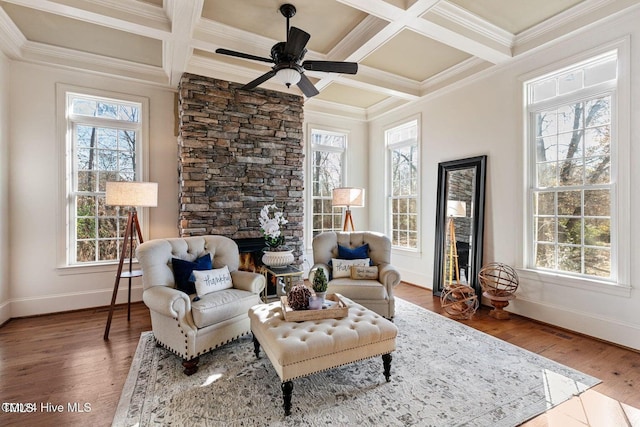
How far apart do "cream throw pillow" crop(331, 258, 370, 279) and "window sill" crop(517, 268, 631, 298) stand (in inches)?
77.9

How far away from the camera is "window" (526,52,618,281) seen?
3055mm

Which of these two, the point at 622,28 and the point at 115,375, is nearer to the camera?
the point at 115,375

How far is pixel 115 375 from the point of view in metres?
2.41

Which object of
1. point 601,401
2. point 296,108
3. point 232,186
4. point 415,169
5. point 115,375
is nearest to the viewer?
point 601,401

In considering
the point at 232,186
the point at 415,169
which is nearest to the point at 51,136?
the point at 232,186

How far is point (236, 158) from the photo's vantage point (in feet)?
14.1

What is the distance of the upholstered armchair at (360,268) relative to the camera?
3398 mm

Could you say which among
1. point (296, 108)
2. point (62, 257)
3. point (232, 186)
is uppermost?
point (296, 108)

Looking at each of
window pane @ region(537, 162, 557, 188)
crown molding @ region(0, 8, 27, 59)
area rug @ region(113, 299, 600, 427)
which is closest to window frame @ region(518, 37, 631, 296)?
window pane @ region(537, 162, 557, 188)

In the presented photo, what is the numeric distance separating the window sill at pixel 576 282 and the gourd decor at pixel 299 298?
2.90 meters

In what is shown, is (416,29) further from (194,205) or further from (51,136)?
(51,136)

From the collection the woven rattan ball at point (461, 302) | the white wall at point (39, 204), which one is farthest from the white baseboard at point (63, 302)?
the woven rattan ball at point (461, 302)

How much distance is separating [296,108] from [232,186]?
5.39ft

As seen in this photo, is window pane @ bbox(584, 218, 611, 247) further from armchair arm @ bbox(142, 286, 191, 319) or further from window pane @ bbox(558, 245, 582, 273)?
armchair arm @ bbox(142, 286, 191, 319)
